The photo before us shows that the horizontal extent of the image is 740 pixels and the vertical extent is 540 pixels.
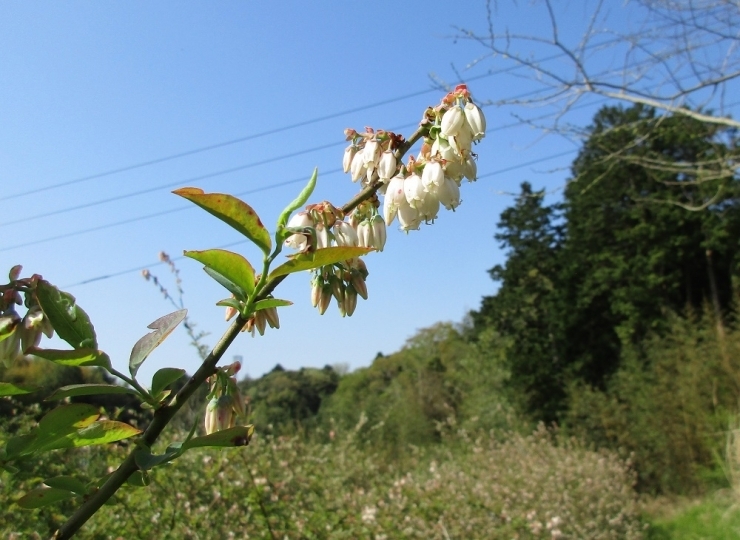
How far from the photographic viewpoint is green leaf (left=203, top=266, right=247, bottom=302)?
638 millimetres

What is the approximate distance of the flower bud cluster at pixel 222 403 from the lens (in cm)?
76

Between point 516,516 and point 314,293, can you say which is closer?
point 314,293

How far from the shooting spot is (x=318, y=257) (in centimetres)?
60

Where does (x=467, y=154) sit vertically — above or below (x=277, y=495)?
above

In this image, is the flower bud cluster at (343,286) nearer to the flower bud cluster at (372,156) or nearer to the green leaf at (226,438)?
the flower bud cluster at (372,156)

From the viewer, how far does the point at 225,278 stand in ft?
2.10

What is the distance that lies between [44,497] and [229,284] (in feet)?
1.06

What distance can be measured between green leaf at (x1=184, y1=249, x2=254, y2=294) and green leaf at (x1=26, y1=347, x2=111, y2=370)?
12 centimetres

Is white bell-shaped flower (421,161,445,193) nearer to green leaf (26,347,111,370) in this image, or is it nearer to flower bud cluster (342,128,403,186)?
flower bud cluster (342,128,403,186)

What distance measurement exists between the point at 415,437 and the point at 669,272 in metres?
9.33

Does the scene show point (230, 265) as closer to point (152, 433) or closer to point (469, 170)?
point (152, 433)

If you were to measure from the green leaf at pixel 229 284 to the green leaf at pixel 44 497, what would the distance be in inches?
11.2

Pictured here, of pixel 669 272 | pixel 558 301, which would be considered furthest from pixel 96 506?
pixel 669 272

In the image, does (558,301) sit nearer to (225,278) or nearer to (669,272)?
(669,272)
